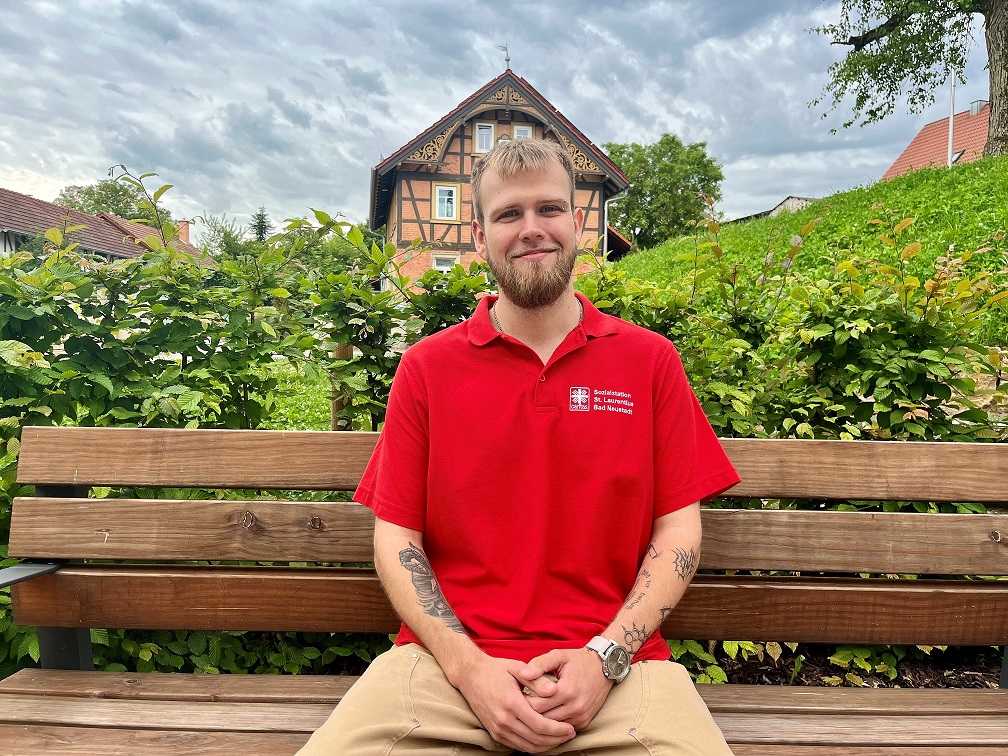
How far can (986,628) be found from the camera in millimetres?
2234

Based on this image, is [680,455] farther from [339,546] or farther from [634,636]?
[339,546]

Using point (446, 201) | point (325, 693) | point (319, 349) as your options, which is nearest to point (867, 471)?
point (325, 693)

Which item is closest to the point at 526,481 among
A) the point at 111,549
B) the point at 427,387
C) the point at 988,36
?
the point at 427,387

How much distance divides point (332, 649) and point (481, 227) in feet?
5.15

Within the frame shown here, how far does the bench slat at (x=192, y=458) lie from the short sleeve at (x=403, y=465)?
1.05 ft

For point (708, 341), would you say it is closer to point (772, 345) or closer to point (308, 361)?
point (772, 345)

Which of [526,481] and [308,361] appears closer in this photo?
[526,481]

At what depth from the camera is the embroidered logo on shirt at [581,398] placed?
72.3 inches

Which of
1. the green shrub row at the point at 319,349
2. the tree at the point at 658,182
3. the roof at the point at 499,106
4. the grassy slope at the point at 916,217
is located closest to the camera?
the green shrub row at the point at 319,349

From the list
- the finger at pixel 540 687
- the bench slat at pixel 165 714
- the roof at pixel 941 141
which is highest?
the roof at pixel 941 141

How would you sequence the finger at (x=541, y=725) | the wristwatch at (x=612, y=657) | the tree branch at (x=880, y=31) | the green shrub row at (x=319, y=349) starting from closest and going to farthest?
the finger at (x=541, y=725)
the wristwatch at (x=612, y=657)
the green shrub row at (x=319, y=349)
the tree branch at (x=880, y=31)

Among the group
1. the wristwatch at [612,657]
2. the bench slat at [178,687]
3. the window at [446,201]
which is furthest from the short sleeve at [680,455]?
the window at [446,201]

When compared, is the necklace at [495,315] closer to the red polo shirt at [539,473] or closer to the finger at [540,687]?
the red polo shirt at [539,473]

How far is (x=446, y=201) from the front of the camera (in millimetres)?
25172
